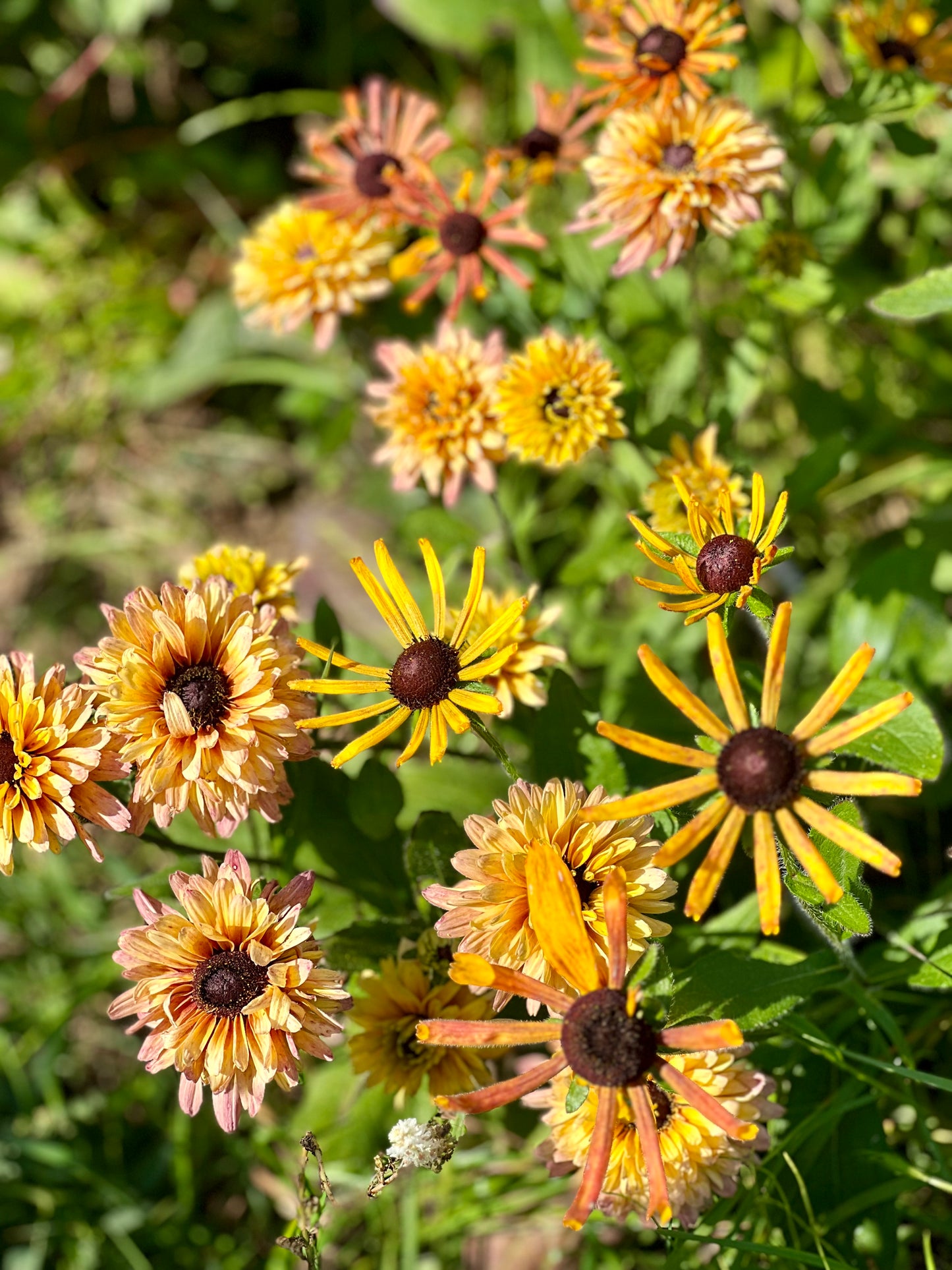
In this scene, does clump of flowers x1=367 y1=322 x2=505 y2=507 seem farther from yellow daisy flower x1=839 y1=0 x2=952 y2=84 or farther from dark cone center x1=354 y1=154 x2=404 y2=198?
yellow daisy flower x1=839 y1=0 x2=952 y2=84

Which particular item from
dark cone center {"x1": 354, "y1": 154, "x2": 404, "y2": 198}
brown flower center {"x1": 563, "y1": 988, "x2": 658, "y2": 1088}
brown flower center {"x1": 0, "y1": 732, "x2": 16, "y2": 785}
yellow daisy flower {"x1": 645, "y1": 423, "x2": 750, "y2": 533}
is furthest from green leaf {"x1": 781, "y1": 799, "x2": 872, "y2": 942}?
dark cone center {"x1": 354, "y1": 154, "x2": 404, "y2": 198}

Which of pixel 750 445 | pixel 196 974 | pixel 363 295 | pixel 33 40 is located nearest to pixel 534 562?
pixel 750 445

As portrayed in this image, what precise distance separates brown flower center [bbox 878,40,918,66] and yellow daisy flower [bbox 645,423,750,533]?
0.94 m

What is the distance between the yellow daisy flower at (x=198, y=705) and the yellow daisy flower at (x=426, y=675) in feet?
0.21

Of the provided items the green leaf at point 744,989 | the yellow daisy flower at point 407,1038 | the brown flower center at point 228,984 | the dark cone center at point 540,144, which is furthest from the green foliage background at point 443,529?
the brown flower center at point 228,984

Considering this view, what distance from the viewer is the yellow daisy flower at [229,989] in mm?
1563

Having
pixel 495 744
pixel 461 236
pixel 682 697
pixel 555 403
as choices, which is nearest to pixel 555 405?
pixel 555 403

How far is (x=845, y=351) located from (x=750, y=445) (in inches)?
15.3

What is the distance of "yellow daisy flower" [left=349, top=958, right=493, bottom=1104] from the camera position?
181 cm

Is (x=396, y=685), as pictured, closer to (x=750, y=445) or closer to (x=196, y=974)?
(x=196, y=974)

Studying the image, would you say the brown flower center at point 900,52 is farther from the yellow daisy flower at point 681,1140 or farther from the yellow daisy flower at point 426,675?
the yellow daisy flower at point 681,1140

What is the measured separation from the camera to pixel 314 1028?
5.17 feet

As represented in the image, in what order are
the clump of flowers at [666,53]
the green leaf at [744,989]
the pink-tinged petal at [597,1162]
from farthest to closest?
the clump of flowers at [666,53], the green leaf at [744,989], the pink-tinged petal at [597,1162]

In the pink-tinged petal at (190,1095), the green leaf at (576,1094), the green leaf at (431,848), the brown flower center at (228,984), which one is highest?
the brown flower center at (228,984)
